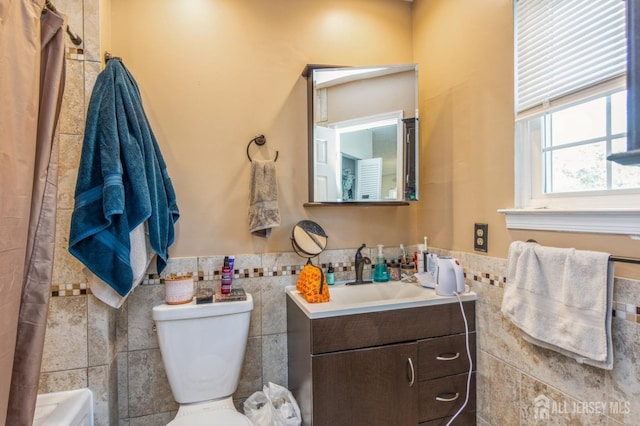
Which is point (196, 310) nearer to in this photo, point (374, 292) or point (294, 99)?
point (374, 292)

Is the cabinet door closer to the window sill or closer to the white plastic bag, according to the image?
the white plastic bag

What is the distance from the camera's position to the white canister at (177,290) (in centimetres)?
151

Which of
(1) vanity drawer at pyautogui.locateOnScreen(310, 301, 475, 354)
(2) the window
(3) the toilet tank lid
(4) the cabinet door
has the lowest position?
(4) the cabinet door

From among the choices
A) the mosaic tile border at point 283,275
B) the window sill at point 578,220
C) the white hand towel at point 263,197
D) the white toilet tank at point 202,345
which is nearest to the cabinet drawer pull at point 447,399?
the mosaic tile border at point 283,275

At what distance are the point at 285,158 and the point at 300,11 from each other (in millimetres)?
885

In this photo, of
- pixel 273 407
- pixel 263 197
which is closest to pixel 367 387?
pixel 273 407

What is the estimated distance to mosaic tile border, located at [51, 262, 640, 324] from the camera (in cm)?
100

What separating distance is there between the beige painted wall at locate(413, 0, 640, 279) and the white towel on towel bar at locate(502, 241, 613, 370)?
9 cm

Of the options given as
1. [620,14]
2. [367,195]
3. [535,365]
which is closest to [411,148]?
[367,195]

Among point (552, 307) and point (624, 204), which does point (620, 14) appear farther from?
point (552, 307)

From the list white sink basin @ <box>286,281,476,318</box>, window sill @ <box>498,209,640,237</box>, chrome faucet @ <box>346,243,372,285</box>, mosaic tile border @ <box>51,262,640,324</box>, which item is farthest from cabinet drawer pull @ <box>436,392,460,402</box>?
window sill @ <box>498,209,640,237</box>

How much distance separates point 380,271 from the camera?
190 centimetres

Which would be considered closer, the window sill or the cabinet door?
the window sill

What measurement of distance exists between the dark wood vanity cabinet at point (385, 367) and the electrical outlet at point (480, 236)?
0.94 feet
